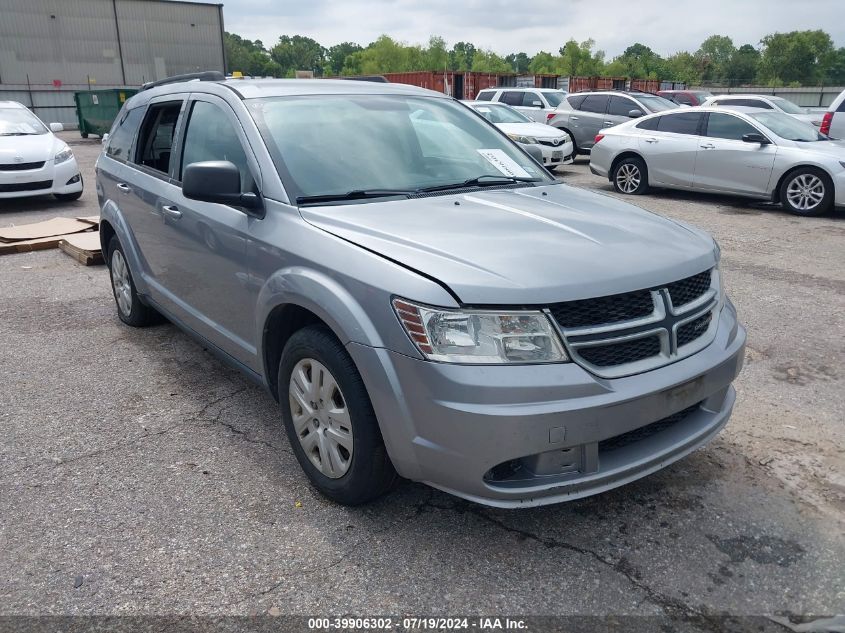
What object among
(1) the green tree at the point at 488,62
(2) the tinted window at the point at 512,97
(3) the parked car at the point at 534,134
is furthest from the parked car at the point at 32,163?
(1) the green tree at the point at 488,62

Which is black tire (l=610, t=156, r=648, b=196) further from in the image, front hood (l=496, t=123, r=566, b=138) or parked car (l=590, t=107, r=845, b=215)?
front hood (l=496, t=123, r=566, b=138)

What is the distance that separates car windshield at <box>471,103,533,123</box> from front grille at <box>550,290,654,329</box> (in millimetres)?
12628

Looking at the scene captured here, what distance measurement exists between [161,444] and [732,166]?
9.85 metres

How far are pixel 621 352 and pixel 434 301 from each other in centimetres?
72

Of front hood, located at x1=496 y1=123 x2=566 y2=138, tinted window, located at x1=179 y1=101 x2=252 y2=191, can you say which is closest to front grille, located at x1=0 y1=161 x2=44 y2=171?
tinted window, located at x1=179 y1=101 x2=252 y2=191

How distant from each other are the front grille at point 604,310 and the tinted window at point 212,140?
1.71 m

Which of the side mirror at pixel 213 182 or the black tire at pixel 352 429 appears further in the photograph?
the side mirror at pixel 213 182

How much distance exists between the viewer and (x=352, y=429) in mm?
2697

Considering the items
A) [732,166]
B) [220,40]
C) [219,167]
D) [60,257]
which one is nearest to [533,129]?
[732,166]

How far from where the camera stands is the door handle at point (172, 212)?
3.93 metres

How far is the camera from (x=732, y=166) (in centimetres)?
1074

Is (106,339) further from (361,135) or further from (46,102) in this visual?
(46,102)

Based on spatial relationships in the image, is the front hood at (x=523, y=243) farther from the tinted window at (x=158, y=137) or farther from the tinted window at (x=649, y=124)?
the tinted window at (x=649, y=124)

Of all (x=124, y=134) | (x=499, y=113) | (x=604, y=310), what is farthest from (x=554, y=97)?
(x=604, y=310)
